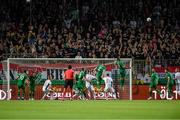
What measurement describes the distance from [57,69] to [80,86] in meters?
1.61

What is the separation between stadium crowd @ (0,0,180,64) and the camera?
104ft

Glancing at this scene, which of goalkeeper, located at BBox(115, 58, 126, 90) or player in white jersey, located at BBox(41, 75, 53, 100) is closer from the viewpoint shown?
player in white jersey, located at BBox(41, 75, 53, 100)

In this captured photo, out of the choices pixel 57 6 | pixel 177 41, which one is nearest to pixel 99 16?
pixel 57 6

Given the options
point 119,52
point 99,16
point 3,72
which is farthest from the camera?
Answer: point 99,16

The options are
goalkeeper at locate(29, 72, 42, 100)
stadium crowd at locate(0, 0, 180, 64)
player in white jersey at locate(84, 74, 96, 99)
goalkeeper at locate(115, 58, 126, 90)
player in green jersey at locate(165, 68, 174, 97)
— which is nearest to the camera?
goalkeeper at locate(29, 72, 42, 100)

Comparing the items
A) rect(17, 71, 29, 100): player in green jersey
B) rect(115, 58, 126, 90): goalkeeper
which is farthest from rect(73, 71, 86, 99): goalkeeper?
rect(17, 71, 29, 100): player in green jersey

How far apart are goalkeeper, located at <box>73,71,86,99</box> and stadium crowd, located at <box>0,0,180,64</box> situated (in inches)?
73.8

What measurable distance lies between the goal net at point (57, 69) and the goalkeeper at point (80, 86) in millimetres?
679

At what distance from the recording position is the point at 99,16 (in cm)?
3603

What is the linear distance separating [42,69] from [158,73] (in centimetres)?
575

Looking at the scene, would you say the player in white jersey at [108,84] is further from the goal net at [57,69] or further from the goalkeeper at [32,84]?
the goalkeeper at [32,84]

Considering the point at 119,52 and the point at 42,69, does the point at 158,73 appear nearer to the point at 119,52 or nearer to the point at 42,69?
the point at 119,52

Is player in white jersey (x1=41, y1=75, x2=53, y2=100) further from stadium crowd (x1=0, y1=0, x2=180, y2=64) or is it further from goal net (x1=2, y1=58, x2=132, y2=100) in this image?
stadium crowd (x1=0, y1=0, x2=180, y2=64)

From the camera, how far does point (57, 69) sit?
30141 mm
